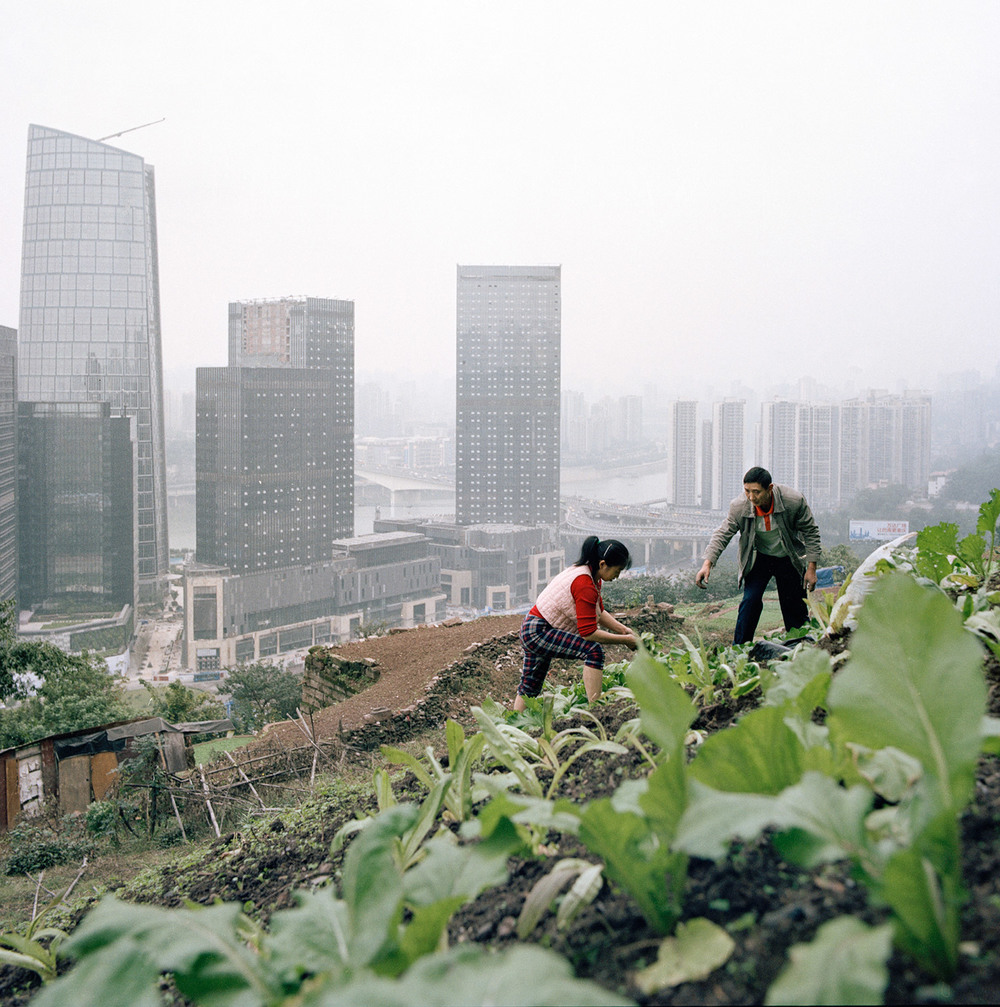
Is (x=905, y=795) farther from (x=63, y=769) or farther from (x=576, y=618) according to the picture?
(x=63, y=769)

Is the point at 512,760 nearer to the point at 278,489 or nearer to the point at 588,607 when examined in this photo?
the point at 588,607

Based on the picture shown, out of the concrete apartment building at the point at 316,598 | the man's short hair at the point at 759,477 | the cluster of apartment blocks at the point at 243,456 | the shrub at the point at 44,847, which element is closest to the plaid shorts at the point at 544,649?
the man's short hair at the point at 759,477

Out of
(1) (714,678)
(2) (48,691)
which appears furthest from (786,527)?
(2) (48,691)

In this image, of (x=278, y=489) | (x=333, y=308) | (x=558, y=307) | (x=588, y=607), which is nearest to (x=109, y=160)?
(x=333, y=308)

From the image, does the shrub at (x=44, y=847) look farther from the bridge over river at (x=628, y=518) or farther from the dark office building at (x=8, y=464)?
the dark office building at (x=8, y=464)

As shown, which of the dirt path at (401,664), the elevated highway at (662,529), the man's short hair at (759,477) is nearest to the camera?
the man's short hair at (759,477)

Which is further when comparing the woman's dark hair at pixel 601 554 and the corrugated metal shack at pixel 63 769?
the corrugated metal shack at pixel 63 769

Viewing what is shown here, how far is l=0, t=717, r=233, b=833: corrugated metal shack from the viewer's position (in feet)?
19.1

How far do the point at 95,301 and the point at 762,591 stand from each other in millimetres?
61205

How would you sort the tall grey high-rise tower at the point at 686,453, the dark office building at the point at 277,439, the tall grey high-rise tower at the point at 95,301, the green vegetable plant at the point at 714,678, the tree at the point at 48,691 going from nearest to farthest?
the green vegetable plant at the point at 714,678 → the tree at the point at 48,691 → the tall grey high-rise tower at the point at 686,453 → the dark office building at the point at 277,439 → the tall grey high-rise tower at the point at 95,301

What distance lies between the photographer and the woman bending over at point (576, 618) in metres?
2.77

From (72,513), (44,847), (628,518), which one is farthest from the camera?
(72,513)

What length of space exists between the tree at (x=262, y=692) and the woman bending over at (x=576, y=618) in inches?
530

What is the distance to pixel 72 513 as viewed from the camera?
168ft
